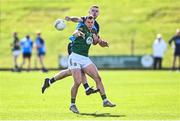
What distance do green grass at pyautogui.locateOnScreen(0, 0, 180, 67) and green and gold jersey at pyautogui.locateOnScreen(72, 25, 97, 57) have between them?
31.4m

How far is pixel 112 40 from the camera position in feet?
179

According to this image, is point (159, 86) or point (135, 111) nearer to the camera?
point (135, 111)

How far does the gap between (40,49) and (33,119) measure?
26978mm

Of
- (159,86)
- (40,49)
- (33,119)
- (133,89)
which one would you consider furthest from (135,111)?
(40,49)

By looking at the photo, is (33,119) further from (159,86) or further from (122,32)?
(122,32)

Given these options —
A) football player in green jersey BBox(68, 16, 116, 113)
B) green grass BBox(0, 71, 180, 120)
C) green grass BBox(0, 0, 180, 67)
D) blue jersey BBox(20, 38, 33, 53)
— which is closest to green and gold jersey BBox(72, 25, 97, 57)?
football player in green jersey BBox(68, 16, 116, 113)

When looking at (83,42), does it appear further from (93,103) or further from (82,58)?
(93,103)

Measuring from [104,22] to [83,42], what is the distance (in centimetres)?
4098

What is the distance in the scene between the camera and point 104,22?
58.3 m

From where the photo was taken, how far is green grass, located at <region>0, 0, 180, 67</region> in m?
53.1

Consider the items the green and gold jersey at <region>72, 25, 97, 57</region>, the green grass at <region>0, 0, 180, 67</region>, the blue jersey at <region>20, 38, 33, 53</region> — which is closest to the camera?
the green and gold jersey at <region>72, 25, 97, 57</region>

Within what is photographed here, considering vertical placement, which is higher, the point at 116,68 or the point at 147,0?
the point at 147,0

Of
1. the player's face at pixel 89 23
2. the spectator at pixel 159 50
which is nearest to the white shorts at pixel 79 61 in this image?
the player's face at pixel 89 23

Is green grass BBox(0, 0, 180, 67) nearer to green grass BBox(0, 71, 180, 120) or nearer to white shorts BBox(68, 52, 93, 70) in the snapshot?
green grass BBox(0, 71, 180, 120)
